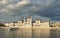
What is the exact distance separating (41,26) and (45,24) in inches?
230

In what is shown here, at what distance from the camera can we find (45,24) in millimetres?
196250

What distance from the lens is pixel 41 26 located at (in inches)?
7859
